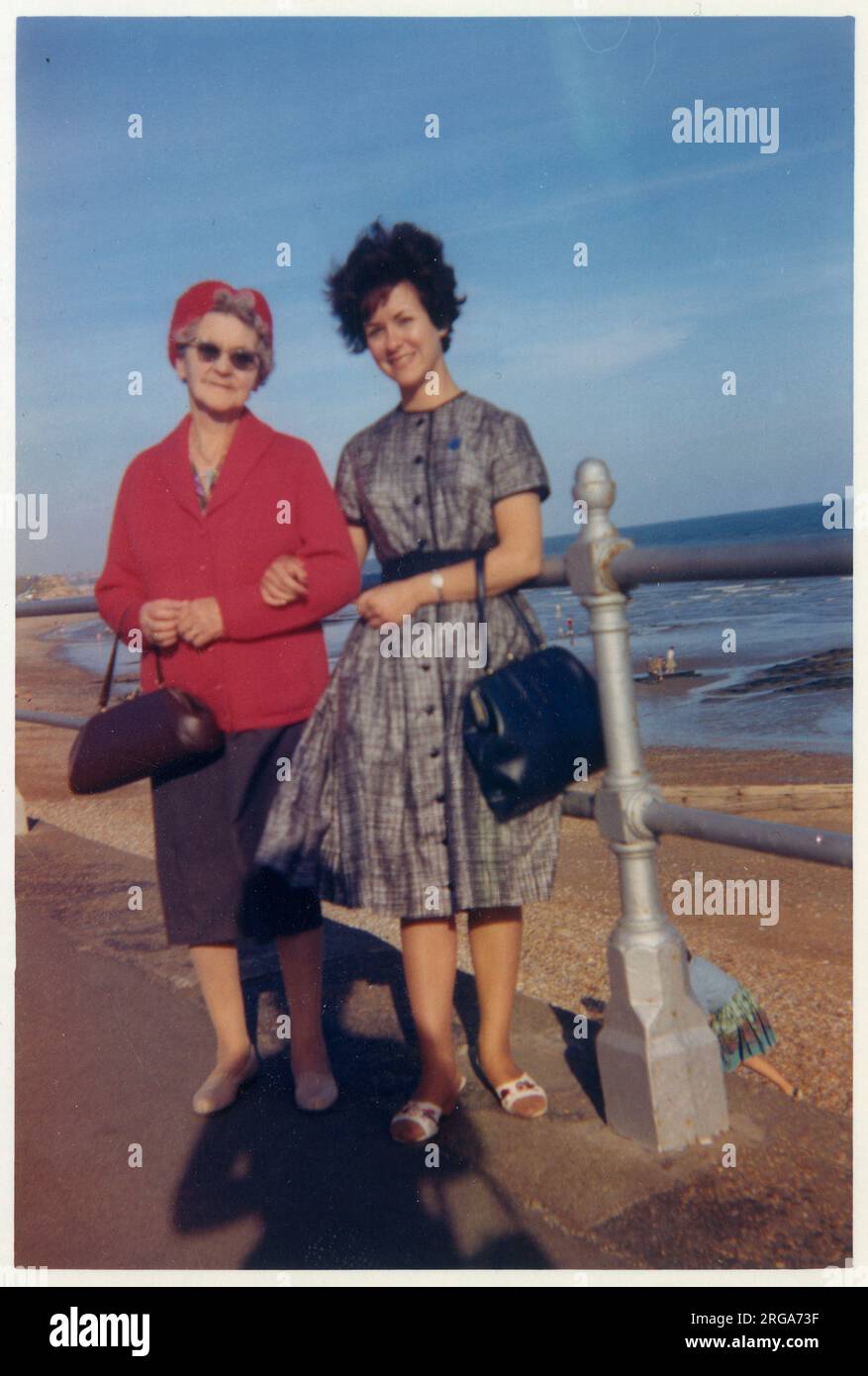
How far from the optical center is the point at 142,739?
8.59ft

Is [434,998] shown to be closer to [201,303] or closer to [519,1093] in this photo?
[519,1093]

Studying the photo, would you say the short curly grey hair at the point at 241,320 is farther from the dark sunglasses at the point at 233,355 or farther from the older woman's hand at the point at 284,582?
the older woman's hand at the point at 284,582

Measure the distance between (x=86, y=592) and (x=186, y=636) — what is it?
1.29 metres

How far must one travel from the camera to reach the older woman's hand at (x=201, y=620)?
2639mm

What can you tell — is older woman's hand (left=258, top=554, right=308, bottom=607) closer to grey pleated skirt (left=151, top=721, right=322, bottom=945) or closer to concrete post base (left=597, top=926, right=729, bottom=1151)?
grey pleated skirt (left=151, top=721, right=322, bottom=945)

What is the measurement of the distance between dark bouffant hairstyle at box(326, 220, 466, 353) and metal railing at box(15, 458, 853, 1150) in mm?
488

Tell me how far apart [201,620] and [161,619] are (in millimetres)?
88

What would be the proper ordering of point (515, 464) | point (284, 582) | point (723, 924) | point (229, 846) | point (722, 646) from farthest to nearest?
point (722, 646) → point (723, 924) → point (229, 846) → point (284, 582) → point (515, 464)

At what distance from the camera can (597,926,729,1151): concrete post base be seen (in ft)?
7.65

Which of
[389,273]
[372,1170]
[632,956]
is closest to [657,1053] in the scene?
[632,956]

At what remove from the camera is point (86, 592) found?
3840mm

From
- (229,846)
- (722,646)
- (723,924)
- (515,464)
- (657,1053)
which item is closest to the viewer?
(657,1053)

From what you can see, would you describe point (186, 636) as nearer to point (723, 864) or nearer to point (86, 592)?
point (86, 592)
